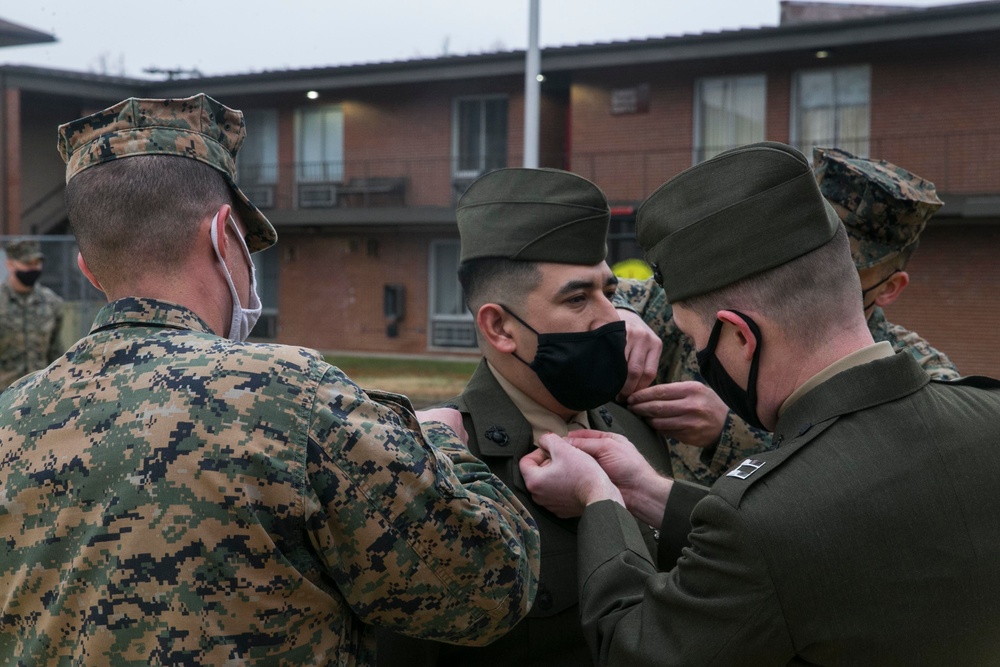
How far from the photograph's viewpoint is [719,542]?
69.9 inches

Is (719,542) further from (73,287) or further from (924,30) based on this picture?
(924,30)

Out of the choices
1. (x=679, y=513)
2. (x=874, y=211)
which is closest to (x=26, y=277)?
(x=874, y=211)

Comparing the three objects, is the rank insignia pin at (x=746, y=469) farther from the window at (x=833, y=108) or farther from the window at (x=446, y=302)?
the window at (x=446, y=302)

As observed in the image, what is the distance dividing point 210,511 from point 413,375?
58.4 feet

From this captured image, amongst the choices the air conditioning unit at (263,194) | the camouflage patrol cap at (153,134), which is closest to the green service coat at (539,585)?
the camouflage patrol cap at (153,134)

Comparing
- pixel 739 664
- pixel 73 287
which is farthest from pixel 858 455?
pixel 73 287

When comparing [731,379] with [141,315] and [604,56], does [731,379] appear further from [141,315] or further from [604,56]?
[604,56]

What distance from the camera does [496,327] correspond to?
283cm

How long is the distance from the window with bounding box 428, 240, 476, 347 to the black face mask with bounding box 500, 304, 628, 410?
20.2 metres

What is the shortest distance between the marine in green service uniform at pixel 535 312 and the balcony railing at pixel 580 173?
15.4m

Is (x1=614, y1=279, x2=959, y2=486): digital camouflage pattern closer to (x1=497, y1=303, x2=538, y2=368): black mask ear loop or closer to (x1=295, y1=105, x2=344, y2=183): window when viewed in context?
(x1=497, y1=303, x2=538, y2=368): black mask ear loop

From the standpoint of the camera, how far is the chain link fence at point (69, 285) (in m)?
15.5

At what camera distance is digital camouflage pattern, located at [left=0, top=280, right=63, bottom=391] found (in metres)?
9.41

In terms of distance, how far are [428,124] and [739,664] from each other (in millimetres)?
22125
